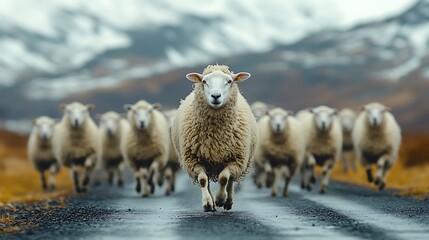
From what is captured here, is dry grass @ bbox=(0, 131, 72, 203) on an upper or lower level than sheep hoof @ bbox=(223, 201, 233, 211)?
upper

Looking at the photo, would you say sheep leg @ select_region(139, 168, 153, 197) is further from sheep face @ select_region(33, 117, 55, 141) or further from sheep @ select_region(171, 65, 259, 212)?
sheep face @ select_region(33, 117, 55, 141)

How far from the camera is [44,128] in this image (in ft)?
82.8

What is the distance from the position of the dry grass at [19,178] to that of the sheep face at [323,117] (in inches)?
253

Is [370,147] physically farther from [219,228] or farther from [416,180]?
[219,228]

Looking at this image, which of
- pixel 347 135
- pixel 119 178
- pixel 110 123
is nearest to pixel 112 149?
pixel 119 178

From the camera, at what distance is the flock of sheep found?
13.3 m

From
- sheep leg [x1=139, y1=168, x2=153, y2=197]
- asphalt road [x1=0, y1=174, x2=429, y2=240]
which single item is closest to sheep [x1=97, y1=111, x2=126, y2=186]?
sheep leg [x1=139, y1=168, x2=153, y2=197]

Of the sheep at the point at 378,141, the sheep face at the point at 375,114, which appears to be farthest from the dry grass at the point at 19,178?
the sheep face at the point at 375,114

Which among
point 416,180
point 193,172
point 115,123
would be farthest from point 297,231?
point 115,123

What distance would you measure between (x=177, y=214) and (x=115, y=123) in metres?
13.4

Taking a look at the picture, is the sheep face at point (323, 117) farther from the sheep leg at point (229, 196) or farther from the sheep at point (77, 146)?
the sheep leg at point (229, 196)

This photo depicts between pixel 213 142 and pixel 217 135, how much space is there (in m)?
0.13

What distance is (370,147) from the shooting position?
2139 cm

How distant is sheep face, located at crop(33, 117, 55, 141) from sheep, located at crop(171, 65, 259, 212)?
12025mm
